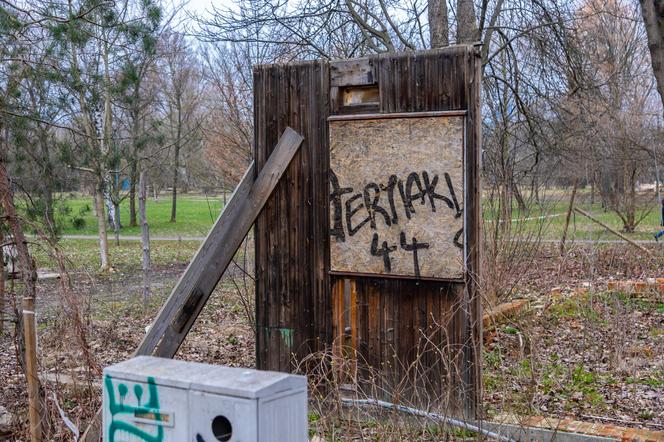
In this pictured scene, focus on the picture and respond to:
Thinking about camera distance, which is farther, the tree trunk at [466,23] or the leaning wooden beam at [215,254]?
the tree trunk at [466,23]

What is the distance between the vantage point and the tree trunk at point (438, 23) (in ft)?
45.7

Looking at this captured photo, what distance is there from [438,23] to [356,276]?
349 inches

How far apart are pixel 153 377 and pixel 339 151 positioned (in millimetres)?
3886

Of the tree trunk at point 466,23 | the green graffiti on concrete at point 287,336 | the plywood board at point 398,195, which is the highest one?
the tree trunk at point 466,23

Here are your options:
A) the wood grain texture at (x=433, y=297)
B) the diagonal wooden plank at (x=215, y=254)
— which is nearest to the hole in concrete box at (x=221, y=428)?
the wood grain texture at (x=433, y=297)

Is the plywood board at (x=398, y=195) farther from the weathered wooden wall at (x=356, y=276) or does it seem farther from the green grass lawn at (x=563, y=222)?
the green grass lawn at (x=563, y=222)

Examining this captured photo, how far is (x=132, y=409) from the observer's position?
10.1 ft

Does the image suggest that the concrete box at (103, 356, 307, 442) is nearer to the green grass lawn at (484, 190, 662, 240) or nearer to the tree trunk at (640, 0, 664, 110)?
the tree trunk at (640, 0, 664, 110)

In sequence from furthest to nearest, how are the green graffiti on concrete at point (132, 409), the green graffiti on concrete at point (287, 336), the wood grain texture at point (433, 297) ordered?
the green graffiti on concrete at point (287, 336) < the wood grain texture at point (433, 297) < the green graffiti on concrete at point (132, 409)

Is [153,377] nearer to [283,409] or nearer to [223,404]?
[223,404]

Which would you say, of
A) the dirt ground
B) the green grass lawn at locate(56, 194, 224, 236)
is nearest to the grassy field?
the green grass lawn at locate(56, 194, 224, 236)

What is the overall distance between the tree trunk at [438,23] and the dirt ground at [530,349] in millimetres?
4907

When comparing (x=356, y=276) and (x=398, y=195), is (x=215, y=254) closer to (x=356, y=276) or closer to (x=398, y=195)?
(x=356, y=276)

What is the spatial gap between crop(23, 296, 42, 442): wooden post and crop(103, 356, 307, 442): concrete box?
241 centimetres
